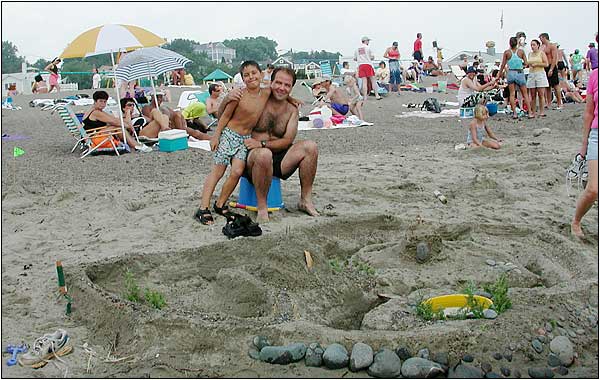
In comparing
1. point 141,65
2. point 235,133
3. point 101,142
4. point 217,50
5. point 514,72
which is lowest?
point 101,142

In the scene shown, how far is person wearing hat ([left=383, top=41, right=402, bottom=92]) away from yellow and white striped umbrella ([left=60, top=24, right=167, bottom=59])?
1110cm

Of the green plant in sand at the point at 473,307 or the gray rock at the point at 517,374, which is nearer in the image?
the gray rock at the point at 517,374

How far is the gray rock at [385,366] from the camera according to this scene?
2.95 meters

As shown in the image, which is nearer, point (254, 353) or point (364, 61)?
point (254, 353)

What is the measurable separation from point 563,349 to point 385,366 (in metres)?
0.95

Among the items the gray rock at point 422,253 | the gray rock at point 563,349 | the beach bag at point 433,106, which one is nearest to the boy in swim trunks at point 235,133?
the gray rock at point 422,253

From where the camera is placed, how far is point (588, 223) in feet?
17.5

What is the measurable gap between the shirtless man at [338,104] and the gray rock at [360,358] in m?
10.6

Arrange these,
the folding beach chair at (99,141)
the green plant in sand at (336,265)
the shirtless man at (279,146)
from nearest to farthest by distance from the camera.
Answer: the green plant in sand at (336,265) → the shirtless man at (279,146) → the folding beach chair at (99,141)

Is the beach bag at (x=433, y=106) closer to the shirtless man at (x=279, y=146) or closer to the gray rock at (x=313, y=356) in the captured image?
the shirtless man at (x=279, y=146)

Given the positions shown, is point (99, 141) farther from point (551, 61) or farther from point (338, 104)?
point (551, 61)

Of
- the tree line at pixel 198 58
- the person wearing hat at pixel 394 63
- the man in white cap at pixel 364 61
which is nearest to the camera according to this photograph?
the man in white cap at pixel 364 61

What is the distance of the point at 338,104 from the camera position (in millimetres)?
13664

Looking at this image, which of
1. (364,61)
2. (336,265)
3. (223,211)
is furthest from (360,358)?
(364,61)
